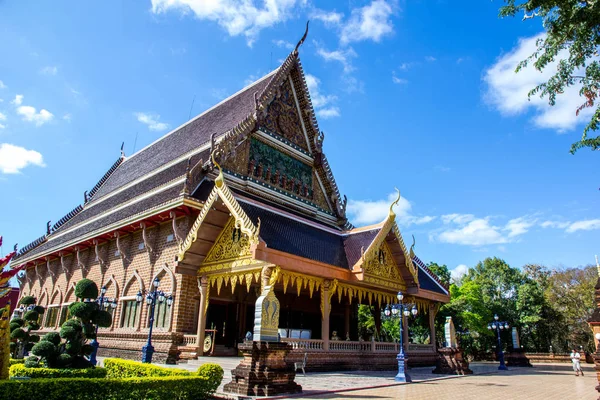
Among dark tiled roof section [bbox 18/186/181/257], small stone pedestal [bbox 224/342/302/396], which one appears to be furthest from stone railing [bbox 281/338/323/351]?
dark tiled roof section [bbox 18/186/181/257]

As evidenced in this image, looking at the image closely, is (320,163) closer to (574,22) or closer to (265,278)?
(265,278)

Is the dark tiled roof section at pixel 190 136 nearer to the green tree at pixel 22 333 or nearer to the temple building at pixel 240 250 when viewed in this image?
the temple building at pixel 240 250

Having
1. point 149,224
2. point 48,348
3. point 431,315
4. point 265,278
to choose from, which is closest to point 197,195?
point 149,224

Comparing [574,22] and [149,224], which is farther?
[149,224]

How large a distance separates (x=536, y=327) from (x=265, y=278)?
114 ft

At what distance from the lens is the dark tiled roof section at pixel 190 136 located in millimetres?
22141

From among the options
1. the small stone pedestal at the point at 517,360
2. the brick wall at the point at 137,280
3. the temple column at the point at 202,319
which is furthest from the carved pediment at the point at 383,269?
the small stone pedestal at the point at 517,360

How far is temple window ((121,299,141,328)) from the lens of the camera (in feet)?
55.5

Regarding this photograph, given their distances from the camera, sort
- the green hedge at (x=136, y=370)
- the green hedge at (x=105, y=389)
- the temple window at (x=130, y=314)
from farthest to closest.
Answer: the temple window at (x=130, y=314)
the green hedge at (x=136, y=370)
the green hedge at (x=105, y=389)

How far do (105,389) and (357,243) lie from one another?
33.3ft

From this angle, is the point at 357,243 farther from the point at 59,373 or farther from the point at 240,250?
the point at 59,373

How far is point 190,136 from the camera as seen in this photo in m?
24.8

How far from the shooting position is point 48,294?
80.3 ft

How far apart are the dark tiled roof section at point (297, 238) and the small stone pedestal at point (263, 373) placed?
3510 millimetres
